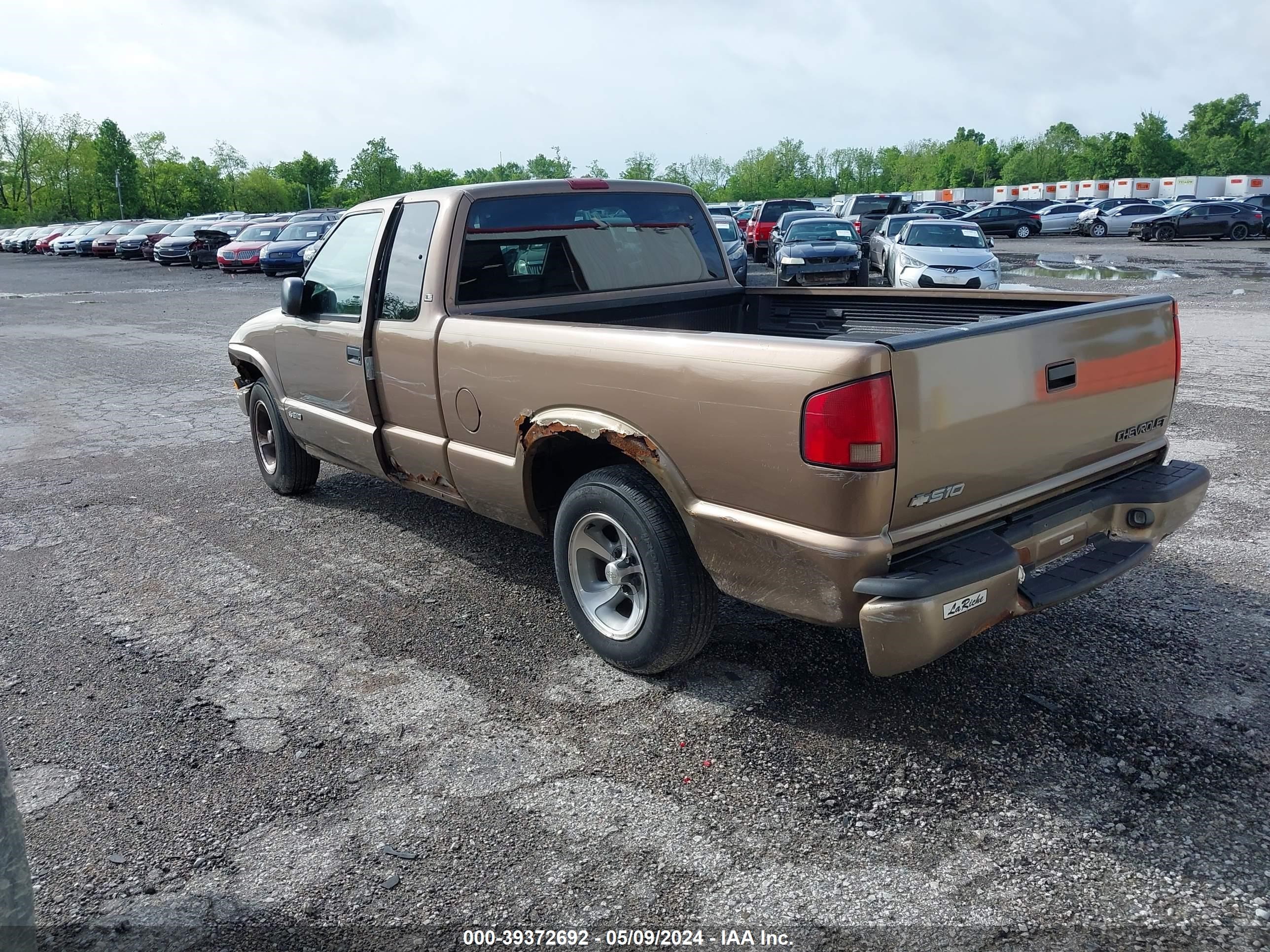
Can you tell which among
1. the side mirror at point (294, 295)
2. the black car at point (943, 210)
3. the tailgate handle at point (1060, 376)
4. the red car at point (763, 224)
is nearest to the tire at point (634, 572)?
the tailgate handle at point (1060, 376)

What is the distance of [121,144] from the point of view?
97.4 meters

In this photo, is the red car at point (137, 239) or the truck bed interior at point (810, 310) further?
the red car at point (137, 239)

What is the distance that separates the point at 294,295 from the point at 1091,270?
22.1 meters

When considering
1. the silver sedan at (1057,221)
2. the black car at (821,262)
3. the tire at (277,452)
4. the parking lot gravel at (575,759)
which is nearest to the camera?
the parking lot gravel at (575,759)

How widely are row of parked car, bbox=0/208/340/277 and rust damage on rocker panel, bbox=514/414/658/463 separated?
1691 cm

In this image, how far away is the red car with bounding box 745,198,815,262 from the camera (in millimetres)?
28734

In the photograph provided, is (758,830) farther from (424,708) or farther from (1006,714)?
(424,708)

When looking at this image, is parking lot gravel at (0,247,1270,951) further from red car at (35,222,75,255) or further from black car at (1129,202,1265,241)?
red car at (35,222,75,255)

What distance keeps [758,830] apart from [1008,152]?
479 ft

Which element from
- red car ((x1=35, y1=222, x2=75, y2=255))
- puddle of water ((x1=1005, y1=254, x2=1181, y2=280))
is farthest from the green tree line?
puddle of water ((x1=1005, y1=254, x2=1181, y2=280))

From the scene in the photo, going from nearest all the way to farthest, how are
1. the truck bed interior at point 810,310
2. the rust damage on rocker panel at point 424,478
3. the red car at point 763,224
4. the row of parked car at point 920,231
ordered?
the truck bed interior at point 810,310
the rust damage on rocker panel at point 424,478
the row of parked car at point 920,231
the red car at point 763,224

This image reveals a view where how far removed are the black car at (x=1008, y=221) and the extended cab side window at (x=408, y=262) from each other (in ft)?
127

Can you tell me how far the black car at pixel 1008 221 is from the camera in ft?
131

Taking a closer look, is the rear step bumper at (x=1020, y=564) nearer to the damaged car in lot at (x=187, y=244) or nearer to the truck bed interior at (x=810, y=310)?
the truck bed interior at (x=810, y=310)
